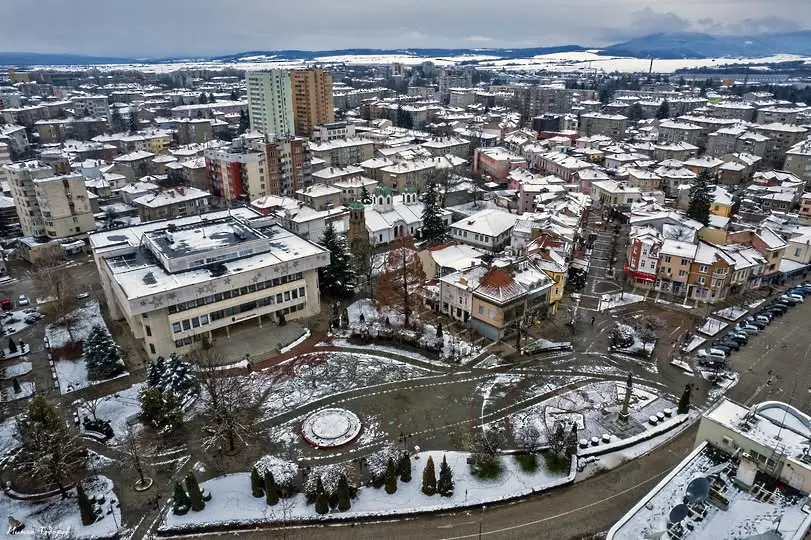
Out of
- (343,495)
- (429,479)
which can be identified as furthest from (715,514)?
(343,495)

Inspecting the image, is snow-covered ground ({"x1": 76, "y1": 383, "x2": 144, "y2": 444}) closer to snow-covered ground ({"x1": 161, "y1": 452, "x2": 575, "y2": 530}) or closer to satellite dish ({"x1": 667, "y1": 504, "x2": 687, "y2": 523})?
snow-covered ground ({"x1": 161, "y1": 452, "x2": 575, "y2": 530})

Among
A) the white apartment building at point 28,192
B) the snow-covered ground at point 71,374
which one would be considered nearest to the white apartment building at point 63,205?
the white apartment building at point 28,192

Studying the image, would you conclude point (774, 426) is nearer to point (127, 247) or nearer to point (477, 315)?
point (477, 315)

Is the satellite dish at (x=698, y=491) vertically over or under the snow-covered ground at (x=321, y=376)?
over

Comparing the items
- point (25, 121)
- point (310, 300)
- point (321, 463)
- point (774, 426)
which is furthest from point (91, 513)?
point (25, 121)

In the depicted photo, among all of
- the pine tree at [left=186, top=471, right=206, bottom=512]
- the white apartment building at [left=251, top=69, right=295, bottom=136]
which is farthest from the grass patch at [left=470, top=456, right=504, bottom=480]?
the white apartment building at [left=251, top=69, right=295, bottom=136]

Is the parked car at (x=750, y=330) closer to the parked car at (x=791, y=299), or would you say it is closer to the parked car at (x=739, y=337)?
the parked car at (x=739, y=337)
